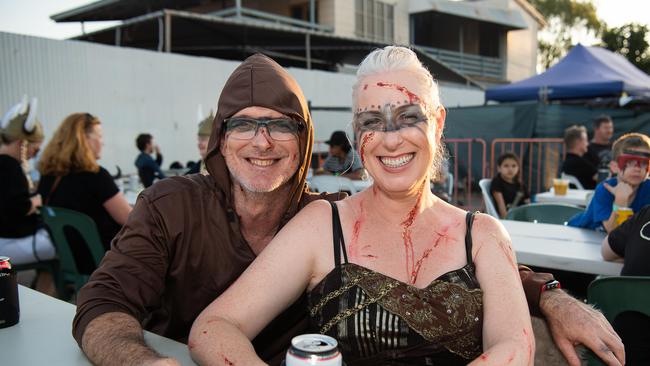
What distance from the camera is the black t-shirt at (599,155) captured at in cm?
723

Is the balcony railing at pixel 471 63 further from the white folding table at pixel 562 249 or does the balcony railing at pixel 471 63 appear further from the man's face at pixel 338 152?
the white folding table at pixel 562 249

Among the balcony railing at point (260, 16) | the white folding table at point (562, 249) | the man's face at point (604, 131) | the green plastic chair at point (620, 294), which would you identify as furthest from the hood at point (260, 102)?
the balcony railing at point (260, 16)

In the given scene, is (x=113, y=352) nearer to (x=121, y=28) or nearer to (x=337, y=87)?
(x=337, y=87)

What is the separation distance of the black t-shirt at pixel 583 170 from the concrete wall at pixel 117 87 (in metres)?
1.99

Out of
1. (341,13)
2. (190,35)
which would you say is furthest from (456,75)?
(190,35)

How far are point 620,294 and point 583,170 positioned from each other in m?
5.36

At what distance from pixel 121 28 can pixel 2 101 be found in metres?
7.72

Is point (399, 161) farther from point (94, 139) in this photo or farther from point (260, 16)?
point (260, 16)

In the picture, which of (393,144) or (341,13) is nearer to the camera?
(393,144)

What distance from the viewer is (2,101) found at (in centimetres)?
820

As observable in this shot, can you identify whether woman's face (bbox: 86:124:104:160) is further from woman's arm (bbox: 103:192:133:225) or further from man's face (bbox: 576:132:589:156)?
man's face (bbox: 576:132:589:156)

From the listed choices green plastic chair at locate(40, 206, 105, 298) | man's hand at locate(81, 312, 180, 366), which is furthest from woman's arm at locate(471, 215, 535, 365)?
green plastic chair at locate(40, 206, 105, 298)

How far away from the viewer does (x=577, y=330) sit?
159 cm

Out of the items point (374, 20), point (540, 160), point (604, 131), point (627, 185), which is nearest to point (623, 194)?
point (627, 185)
